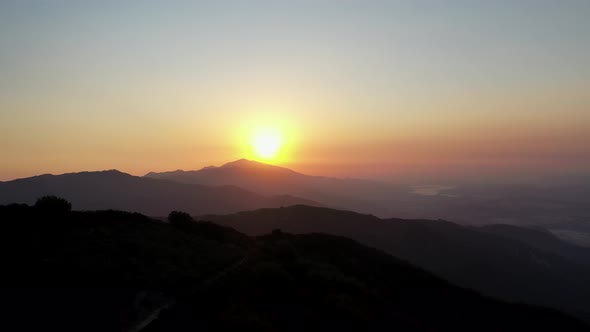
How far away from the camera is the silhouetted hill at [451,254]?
305ft

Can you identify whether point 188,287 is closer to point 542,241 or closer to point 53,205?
point 53,205

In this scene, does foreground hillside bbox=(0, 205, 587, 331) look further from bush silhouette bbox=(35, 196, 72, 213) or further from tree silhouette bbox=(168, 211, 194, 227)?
tree silhouette bbox=(168, 211, 194, 227)

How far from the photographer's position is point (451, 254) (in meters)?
106

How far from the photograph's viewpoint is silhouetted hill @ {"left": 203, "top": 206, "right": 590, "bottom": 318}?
9300cm

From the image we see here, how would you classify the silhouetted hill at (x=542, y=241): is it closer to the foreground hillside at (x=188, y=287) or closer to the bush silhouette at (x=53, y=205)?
the foreground hillside at (x=188, y=287)

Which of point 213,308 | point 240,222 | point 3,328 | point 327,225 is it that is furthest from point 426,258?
point 3,328

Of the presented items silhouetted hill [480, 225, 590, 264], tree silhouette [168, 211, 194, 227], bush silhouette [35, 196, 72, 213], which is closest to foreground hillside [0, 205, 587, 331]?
bush silhouette [35, 196, 72, 213]

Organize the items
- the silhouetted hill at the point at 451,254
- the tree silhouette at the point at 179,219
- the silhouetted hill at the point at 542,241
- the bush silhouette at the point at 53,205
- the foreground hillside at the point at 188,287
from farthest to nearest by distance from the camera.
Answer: the silhouetted hill at the point at 542,241 → the silhouetted hill at the point at 451,254 → the tree silhouette at the point at 179,219 → the bush silhouette at the point at 53,205 → the foreground hillside at the point at 188,287

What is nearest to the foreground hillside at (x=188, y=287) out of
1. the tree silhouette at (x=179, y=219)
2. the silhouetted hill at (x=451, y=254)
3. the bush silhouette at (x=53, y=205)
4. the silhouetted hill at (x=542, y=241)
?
the bush silhouette at (x=53, y=205)

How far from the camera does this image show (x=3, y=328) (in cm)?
1319

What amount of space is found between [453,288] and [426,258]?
65920mm

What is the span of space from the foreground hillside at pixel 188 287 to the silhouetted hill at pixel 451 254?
57510 millimetres

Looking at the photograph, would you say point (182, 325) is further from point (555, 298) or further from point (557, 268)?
point (557, 268)

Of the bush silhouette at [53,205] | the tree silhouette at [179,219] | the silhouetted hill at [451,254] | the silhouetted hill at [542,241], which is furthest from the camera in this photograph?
the silhouetted hill at [542,241]
